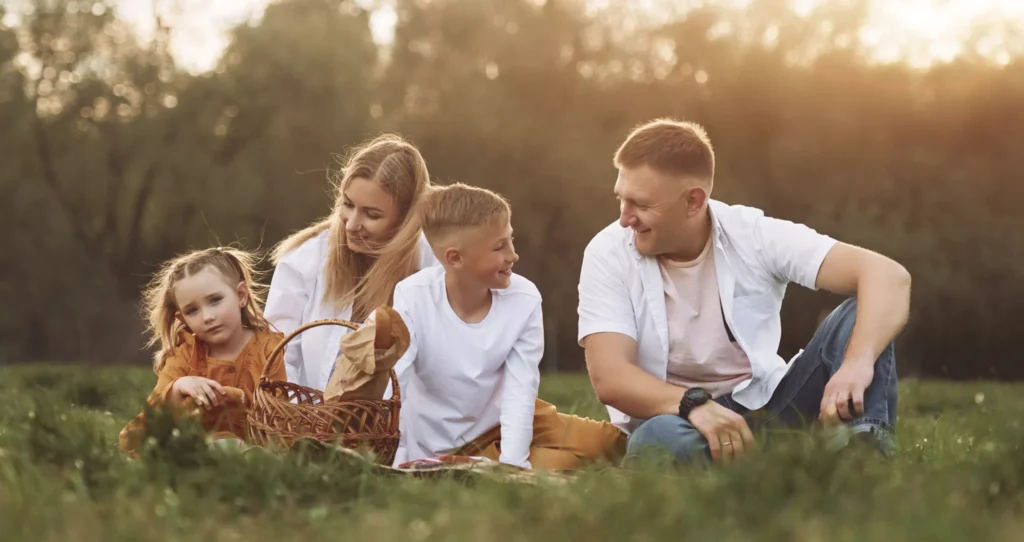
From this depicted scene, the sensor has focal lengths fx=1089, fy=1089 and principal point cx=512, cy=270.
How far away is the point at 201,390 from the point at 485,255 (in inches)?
51.0

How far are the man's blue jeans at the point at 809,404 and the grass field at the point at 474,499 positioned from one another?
0.48 meters

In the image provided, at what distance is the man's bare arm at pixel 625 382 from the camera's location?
405 centimetres

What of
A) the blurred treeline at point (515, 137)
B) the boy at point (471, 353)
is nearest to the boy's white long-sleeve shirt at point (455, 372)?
the boy at point (471, 353)

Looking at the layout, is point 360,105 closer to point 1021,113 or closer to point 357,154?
point 1021,113

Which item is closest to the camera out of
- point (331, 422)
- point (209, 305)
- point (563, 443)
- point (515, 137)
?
point (331, 422)

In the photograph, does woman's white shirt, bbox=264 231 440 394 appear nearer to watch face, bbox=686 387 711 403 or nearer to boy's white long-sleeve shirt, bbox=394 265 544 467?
boy's white long-sleeve shirt, bbox=394 265 544 467

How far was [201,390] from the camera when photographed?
4465 millimetres

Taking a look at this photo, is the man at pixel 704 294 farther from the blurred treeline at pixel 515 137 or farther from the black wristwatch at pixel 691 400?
the blurred treeline at pixel 515 137

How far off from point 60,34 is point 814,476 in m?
20.7

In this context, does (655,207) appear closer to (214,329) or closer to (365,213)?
(365,213)

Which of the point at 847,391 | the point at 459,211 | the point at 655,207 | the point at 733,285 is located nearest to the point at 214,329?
the point at 459,211

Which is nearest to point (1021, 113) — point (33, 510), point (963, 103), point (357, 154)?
point (963, 103)

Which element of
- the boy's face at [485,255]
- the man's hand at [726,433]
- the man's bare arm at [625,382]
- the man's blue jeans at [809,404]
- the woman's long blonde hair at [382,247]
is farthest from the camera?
the woman's long blonde hair at [382,247]

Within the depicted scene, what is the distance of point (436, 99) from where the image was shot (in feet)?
62.5
